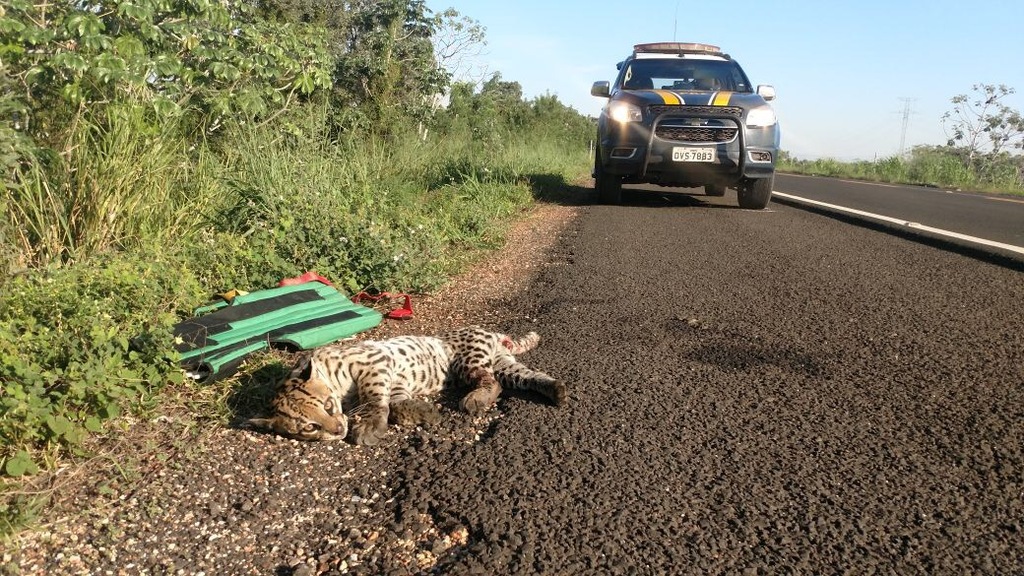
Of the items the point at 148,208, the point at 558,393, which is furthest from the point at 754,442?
the point at 148,208

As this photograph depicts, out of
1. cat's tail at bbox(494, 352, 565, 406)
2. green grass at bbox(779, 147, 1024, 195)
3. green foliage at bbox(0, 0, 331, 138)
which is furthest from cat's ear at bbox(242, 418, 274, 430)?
green grass at bbox(779, 147, 1024, 195)

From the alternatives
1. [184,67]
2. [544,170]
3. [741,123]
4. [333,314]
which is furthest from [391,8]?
[333,314]

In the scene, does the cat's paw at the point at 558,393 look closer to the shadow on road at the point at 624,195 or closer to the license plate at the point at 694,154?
the license plate at the point at 694,154

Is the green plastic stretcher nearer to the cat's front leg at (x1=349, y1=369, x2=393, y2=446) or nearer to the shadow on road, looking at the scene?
the cat's front leg at (x1=349, y1=369, x2=393, y2=446)

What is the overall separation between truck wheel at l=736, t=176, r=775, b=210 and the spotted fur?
7.59 m

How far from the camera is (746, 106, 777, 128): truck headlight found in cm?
986

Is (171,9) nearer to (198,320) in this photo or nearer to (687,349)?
(198,320)

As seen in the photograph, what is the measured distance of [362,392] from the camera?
3398mm

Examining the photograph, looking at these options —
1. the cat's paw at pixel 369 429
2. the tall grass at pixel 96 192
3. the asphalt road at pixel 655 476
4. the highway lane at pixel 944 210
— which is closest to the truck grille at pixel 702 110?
the highway lane at pixel 944 210

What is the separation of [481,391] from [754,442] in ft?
3.74

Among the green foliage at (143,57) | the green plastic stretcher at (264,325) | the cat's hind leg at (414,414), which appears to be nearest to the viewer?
the cat's hind leg at (414,414)

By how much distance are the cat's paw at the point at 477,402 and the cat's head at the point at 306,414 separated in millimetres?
504

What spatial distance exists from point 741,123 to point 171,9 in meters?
6.72

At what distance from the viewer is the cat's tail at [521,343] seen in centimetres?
401
